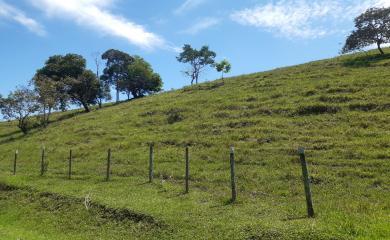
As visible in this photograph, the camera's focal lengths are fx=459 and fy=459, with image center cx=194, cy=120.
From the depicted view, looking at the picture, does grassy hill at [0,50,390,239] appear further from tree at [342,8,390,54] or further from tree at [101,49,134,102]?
tree at [101,49,134,102]

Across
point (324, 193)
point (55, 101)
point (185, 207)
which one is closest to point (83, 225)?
point (185, 207)

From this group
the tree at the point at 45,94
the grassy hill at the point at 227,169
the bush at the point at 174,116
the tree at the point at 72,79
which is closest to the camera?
the grassy hill at the point at 227,169

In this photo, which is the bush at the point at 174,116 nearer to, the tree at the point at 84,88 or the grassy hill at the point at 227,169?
the grassy hill at the point at 227,169

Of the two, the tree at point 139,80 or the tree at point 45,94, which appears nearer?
the tree at point 45,94

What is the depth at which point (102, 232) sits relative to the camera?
51.3 feet

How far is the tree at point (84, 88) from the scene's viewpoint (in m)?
78.5

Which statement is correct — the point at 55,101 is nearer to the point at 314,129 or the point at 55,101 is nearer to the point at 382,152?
the point at 314,129

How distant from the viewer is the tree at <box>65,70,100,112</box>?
258 ft

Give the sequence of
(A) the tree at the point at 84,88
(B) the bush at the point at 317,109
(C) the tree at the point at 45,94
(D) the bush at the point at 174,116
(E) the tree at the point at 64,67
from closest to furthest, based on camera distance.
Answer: (B) the bush at the point at 317,109 < (D) the bush at the point at 174,116 < (C) the tree at the point at 45,94 < (A) the tree at the point at 84,88 < (E) the tree at the point at 64,67

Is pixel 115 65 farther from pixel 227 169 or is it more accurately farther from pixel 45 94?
pixel 227 169

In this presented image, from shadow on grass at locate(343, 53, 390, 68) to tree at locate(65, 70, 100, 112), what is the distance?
147 ft

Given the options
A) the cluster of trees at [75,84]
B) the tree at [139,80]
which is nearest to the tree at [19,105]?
the cluster of trees at [75,84]

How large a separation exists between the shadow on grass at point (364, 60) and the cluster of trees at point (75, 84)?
133 feet

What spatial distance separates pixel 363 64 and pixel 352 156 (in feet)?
99.8
